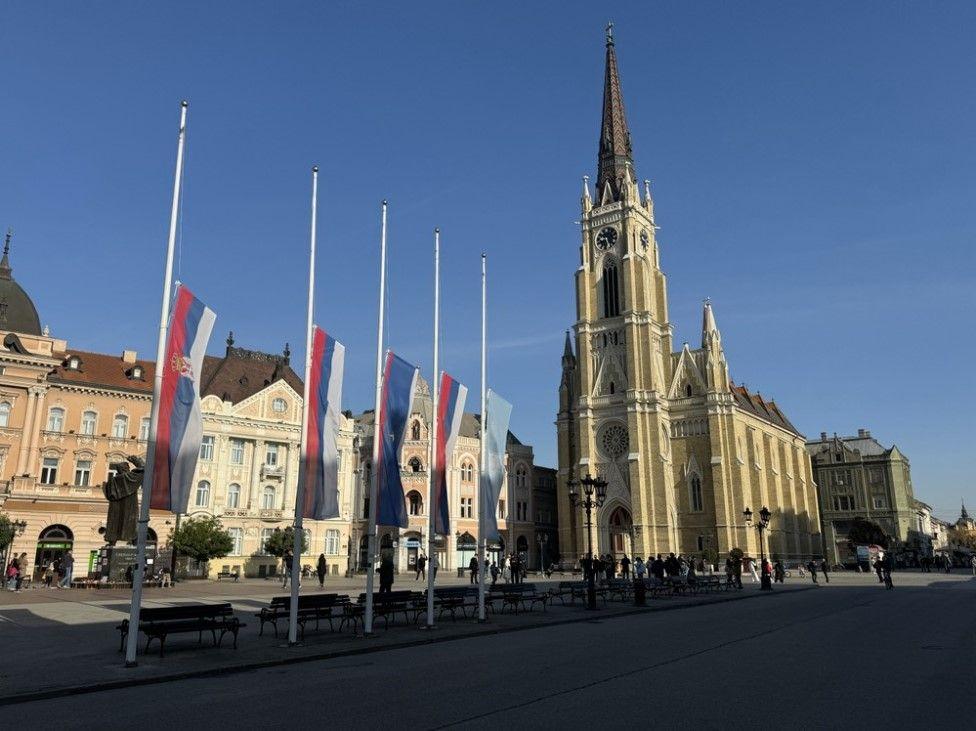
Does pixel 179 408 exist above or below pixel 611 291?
below

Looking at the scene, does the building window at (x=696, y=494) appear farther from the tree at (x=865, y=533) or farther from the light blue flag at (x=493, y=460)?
the light blue flag at (x=493, y=460)

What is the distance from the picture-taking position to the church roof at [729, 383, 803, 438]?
85.2m

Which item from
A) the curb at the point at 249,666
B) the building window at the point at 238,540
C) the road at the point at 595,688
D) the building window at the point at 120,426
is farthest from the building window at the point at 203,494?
the road at the point at 595,688

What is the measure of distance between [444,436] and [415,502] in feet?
139

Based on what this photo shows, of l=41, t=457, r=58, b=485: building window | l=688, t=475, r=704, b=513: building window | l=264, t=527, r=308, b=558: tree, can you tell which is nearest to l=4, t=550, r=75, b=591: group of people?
l=41, t=457, r=58, b=485: building window

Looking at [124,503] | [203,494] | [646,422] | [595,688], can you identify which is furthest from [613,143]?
[595,688]

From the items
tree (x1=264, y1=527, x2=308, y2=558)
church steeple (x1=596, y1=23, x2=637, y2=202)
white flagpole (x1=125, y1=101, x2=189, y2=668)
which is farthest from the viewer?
church steeple (x1=596, y1=23, x2=637, y2=202)

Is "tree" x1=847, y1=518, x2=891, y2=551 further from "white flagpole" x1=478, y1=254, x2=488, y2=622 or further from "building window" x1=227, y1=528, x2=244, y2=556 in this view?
"white flagpole" x1=478, y1=254, x2=488, y2=622

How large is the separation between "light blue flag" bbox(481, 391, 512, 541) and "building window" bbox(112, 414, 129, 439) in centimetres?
3532

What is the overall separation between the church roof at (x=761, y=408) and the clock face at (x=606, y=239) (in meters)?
21.4

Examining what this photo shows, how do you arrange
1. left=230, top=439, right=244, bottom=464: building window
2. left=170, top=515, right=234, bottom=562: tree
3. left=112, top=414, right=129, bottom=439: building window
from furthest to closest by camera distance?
left=230, top=439, right=244, bottom=464: building window < left=112, top=414, right=129, bottom=439: building window < left=170, top=515, right=234, bottom=562: tree

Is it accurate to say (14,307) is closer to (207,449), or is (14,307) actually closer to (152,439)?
(207,449)

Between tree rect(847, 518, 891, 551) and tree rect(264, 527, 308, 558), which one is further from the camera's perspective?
tree rect(847, 518, 891, 551)

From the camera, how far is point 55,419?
46.4 metres
